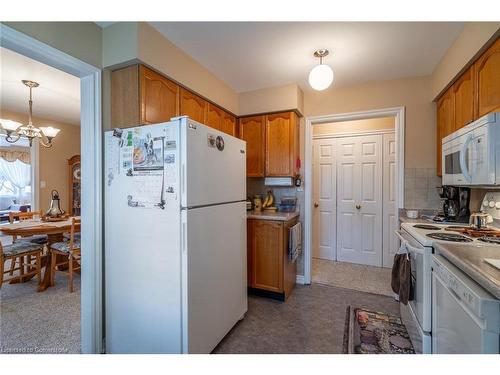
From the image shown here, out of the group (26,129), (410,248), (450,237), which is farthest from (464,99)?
(26,129)

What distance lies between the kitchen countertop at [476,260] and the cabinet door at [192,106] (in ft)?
7.00

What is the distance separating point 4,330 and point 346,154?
14.3ft

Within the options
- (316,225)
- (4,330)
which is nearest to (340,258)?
(316,225)

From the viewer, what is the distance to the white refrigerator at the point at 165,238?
1.42 metres

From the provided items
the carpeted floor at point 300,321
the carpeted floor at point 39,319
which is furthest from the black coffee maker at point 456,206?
the carpeted floor at point 39,319

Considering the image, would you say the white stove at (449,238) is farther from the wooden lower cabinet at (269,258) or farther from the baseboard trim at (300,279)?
the baseboard trim at (300,279)

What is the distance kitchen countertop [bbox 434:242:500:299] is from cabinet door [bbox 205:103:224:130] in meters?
2.17

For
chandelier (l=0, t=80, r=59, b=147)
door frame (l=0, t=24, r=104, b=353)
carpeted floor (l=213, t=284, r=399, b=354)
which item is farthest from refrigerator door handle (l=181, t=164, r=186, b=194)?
chandelier (l=0, t=80, r=59, b=147)

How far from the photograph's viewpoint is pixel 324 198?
3.89 metres

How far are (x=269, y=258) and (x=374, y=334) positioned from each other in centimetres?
111

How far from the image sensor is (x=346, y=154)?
3.72 metres

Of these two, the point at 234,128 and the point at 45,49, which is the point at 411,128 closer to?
the point at 234,128

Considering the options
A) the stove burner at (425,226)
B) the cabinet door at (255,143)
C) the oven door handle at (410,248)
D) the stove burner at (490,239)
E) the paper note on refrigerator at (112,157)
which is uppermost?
the cabinet door at (255,143)

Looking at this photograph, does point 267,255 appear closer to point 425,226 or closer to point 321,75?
point 425,226
